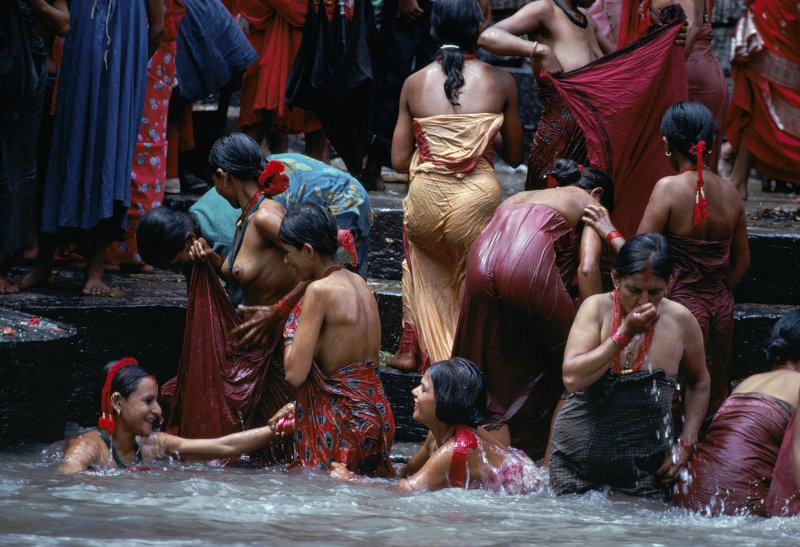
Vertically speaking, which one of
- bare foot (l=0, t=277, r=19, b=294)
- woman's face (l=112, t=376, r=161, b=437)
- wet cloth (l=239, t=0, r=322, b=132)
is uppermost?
wet cloth (l=239, t=0, r=322, b=132)

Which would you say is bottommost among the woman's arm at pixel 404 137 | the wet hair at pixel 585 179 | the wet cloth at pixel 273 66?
the wet hair at pixel 585 179

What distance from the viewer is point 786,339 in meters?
5.61

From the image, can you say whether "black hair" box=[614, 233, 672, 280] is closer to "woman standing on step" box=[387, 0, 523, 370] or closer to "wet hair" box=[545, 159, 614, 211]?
"wet hair" box=[545, 159, 614, 211]

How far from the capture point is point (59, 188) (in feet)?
24.6

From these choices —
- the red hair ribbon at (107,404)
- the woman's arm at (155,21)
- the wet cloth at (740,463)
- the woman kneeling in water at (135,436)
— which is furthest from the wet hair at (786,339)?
the woman's arm at (155,21)

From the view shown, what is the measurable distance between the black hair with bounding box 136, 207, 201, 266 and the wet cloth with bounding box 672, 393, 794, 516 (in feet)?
8.42

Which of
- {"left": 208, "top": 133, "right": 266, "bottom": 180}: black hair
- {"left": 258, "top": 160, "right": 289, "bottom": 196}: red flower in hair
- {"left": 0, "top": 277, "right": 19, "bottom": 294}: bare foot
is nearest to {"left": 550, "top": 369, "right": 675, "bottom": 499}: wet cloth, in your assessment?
{"left": 258, "top": 160, "right": 289, "bottom": 196}: red flower in hair

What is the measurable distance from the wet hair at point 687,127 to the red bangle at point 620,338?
48.2 inches

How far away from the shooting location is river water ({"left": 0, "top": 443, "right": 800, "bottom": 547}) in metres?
5.03

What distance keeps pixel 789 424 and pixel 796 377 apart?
0.31m

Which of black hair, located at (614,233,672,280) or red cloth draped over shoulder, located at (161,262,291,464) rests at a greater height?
black hair, located at (614,233,672,280)

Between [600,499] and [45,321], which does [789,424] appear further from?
[45,321]

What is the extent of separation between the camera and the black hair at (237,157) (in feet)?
20.9

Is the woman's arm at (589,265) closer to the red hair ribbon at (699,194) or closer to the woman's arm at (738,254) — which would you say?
the red hair ribbon at (699,194)
